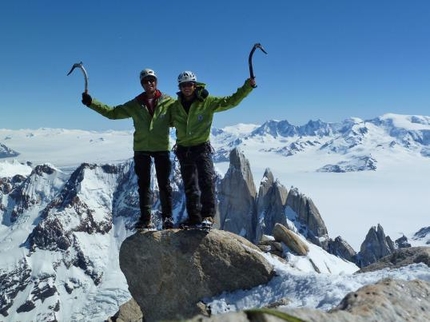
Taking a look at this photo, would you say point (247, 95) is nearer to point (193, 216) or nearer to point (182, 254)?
point (193, 216)

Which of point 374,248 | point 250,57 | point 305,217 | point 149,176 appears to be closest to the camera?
point 250,57

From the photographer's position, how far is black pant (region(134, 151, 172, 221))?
14289 mm

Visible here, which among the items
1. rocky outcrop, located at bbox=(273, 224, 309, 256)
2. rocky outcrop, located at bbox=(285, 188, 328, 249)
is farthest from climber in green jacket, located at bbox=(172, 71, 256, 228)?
rocky outcrop, located at bbox=(285, 188, 328, 249)

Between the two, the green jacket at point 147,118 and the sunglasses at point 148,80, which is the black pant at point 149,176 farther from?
the sunglasses at point 148,80

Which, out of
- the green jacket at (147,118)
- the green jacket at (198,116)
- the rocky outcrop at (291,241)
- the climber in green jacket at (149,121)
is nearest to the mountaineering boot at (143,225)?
the climber in green jacket at (149,121)

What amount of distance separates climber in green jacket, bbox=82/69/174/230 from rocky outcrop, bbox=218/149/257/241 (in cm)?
16823

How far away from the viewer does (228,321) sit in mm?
5684

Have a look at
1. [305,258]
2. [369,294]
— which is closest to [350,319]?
[369,294]

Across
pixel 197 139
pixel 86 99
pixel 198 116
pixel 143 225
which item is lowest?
pixel 143 225

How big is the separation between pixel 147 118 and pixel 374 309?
9.20 metres

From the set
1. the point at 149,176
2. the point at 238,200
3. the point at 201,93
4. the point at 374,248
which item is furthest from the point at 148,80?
the point at 238,200

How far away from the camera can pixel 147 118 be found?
1395 cm

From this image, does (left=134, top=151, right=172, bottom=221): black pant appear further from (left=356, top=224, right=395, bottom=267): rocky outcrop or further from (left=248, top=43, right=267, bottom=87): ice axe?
(left=356, top=224, right=395, bottom=267): rocky outcrop

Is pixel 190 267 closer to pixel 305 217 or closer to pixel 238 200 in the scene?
pixel 305 217
